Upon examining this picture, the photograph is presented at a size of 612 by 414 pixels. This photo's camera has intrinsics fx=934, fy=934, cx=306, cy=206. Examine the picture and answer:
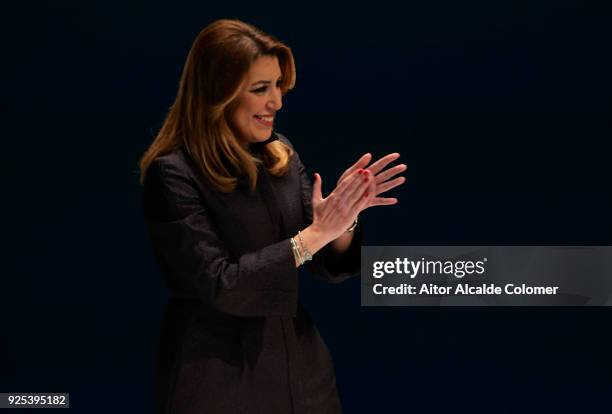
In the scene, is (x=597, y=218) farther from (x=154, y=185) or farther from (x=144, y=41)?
(x=154, y=185)

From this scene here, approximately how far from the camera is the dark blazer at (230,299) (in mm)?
1635

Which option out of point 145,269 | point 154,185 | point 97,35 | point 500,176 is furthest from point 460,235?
point 154,185

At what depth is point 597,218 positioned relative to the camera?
9.80 ft

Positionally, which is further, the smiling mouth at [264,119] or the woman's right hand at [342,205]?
the smiling mouth at [264,119]

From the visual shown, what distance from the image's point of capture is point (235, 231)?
1699 mm

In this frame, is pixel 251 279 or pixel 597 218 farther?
pixel 597 218

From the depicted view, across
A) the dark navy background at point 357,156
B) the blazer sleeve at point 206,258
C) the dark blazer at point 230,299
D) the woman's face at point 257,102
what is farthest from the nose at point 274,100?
the dark navy background at point 357,156

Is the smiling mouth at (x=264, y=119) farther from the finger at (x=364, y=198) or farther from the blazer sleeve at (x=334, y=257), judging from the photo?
the finger at (x=364, y=198)

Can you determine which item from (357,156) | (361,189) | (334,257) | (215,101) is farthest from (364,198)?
Result: (357,156)

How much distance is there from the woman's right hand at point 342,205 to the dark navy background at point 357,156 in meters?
1.29

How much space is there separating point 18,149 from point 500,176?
1544 mm

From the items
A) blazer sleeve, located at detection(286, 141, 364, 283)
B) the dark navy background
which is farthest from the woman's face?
the dark navy background

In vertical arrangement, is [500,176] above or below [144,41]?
below

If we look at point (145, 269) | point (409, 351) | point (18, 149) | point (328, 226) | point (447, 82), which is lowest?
point (409, 351)
